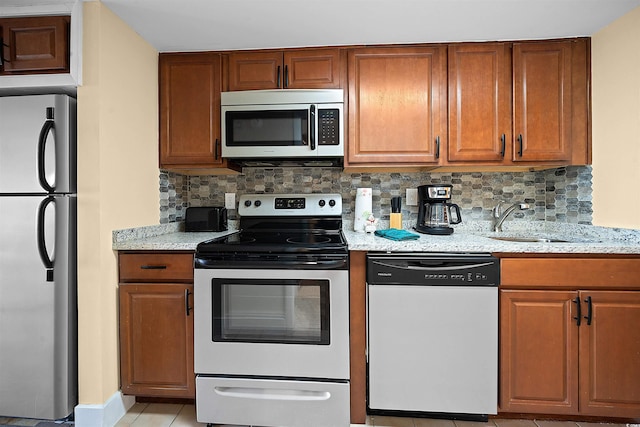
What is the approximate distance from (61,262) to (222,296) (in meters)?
0.80

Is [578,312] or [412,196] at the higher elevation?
[412,196]

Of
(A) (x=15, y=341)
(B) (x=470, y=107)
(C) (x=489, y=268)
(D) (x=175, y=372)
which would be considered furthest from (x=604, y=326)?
(A) (x=15, y=341)

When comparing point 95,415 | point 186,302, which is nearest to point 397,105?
point 186,302

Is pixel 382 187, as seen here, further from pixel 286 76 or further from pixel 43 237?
pixel 43 237

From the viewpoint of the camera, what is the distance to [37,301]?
1.60 m

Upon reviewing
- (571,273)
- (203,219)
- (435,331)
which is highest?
(203,219)

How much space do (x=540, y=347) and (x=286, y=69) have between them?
2.06 metres

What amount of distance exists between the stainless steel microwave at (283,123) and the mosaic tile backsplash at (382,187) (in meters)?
0.38

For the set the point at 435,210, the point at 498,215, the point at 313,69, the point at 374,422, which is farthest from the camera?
the point at 498,215

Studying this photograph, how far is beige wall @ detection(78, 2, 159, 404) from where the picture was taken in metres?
1.61

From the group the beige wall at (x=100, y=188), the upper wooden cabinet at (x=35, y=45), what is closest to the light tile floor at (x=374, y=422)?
the beige wall at (x=100, y=188)

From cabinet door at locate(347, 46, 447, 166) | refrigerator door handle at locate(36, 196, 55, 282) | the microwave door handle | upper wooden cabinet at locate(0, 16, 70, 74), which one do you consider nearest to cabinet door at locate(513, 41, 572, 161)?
cabinet door at locate(347, 46, 447, 166)

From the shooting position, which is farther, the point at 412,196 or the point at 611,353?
the point at 412,196

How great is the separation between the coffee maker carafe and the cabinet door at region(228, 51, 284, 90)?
1.17 metres
